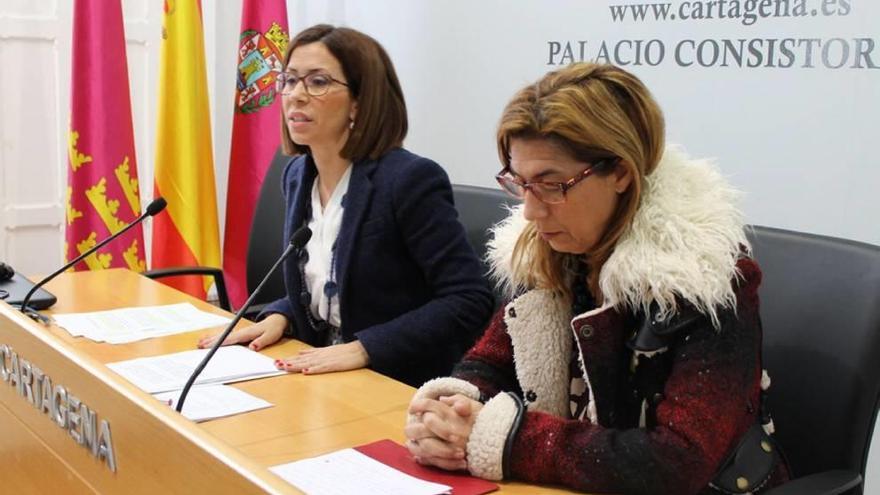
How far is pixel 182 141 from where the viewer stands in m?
3.56

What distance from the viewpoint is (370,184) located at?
6.66 feet

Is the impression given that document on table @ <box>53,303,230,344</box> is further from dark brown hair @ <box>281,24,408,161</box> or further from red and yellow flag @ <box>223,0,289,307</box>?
red and yellow flag @ <box>223,0,289,307</box>

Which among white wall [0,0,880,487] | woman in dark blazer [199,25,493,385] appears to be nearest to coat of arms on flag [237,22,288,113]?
white wall [0,0,880,487]

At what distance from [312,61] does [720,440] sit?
1.25 metres

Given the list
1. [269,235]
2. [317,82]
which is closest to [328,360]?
[317,82]

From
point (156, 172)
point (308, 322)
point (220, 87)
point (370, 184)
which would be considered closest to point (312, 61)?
point (370, 184)

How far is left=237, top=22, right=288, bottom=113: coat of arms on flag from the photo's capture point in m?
3.54

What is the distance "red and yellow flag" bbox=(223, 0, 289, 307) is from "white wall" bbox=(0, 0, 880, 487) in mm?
353

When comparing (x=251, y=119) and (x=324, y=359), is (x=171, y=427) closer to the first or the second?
(x=324, y=359)

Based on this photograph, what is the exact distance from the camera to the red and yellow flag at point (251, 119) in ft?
11.6

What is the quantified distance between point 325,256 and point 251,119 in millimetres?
1663

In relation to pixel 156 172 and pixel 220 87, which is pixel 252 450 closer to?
pixel 156 172

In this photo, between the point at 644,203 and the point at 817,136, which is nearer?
the point at 644,203

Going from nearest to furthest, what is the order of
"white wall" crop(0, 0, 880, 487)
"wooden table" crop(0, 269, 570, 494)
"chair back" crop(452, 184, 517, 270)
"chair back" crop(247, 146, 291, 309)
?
1. "wooden table" crop(0, 269, 570, 494)
2. "chair back" crop(452, 184, 517, 270)
3. "white wall" crop(0, 0, 880, 487)
4. "chair back" crop(247, 146, 291, 309)
